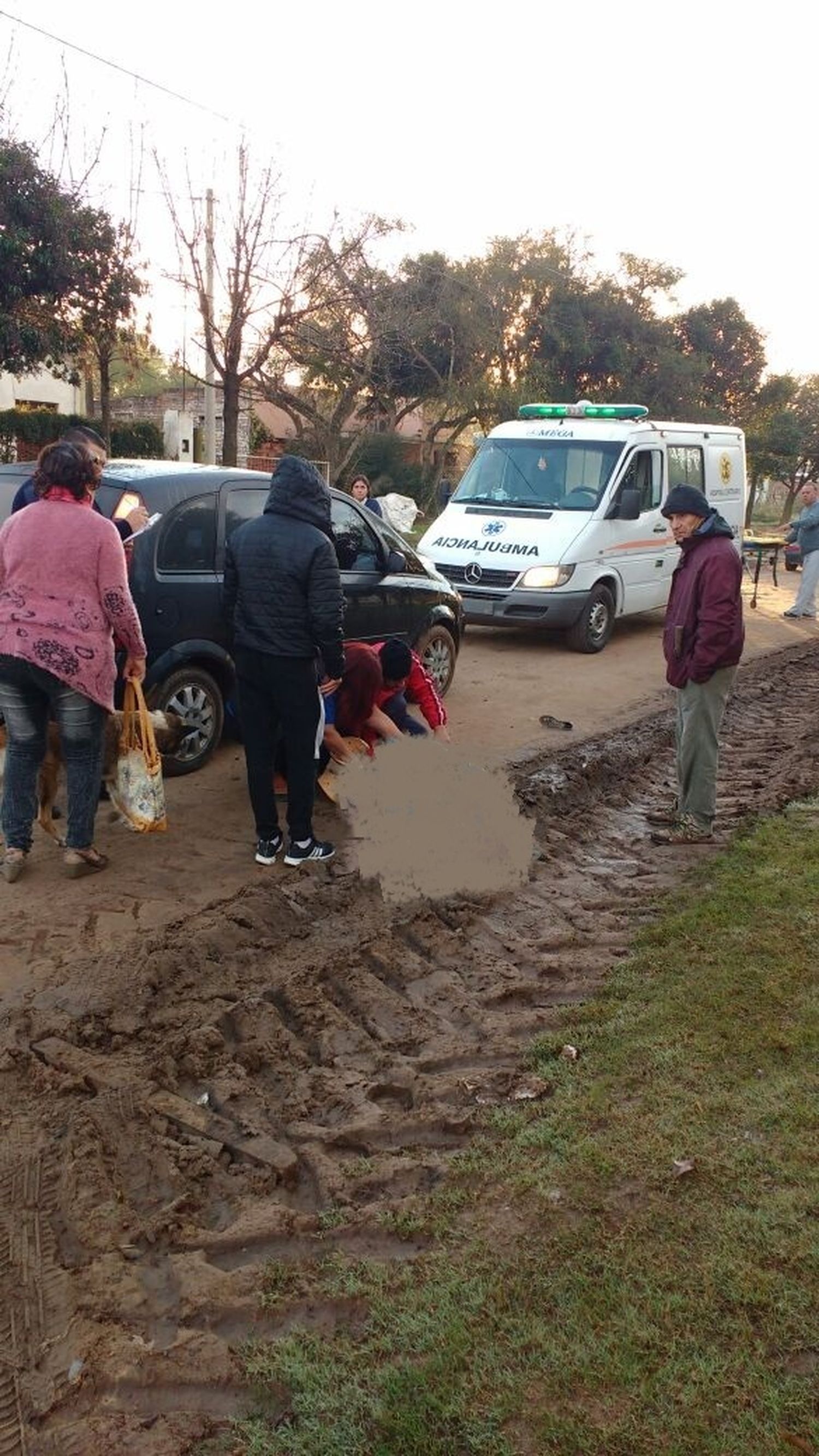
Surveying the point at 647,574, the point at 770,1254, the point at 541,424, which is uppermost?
the point at 541,424

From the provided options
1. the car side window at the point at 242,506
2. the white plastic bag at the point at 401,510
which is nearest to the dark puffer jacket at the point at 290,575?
the car side window at the point at 242,506

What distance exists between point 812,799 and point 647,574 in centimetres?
653

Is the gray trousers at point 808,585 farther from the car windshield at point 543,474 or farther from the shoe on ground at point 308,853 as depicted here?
the shoe on ground at point 308,853

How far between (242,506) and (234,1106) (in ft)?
13.5

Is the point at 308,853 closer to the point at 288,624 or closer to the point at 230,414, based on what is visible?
the point at 288,624

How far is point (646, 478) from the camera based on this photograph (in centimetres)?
1225

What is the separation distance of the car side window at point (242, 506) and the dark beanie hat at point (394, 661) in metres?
1.27

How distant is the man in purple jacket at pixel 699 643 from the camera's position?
5.54m

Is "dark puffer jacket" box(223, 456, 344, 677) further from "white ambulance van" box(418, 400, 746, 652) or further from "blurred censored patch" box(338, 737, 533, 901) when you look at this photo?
"white ambulance van" box(418, 400, 746, 652)

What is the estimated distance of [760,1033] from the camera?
3656mm

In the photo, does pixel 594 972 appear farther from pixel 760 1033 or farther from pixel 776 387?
pixel 776 387

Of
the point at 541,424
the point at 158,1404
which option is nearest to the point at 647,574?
the point at 541,424

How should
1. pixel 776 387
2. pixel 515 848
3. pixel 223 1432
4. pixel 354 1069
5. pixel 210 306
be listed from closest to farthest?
pixel 223 1432, pixel 354 1069, pixel 515 848, pixel 210 306, pixel 776 387

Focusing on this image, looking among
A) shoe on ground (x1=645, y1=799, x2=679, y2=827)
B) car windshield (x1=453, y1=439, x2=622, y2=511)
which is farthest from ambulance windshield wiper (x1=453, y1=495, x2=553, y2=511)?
shoe on ground (x1=645, y1=799, x2=679, y2=827)
